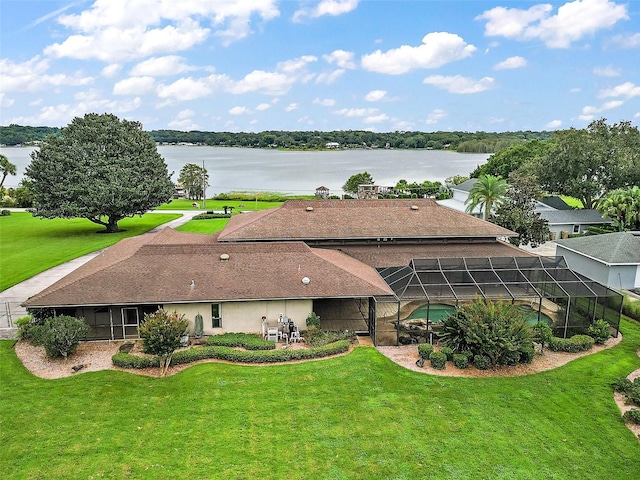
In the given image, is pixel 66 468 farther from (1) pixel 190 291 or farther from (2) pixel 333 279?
(2) pixel 333 279

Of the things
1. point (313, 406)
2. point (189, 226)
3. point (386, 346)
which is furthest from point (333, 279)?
point (189, 226)

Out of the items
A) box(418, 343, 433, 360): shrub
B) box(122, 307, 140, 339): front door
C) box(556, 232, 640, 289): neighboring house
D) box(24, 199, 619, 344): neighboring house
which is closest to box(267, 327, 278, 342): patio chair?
box(24, 199, 619, 344): neighboring house

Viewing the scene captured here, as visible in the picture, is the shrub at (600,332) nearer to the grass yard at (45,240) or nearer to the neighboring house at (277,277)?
the neighboring house at (277,277)

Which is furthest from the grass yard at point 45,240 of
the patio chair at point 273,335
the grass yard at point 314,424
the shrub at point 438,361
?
the shrub at point 438,361

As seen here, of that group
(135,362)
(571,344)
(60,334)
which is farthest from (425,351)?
(60,334)

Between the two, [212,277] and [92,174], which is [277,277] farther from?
[92,174]

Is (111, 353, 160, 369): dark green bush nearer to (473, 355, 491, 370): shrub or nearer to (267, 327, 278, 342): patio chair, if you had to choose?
(267, 327, 278, 342): patio chair
